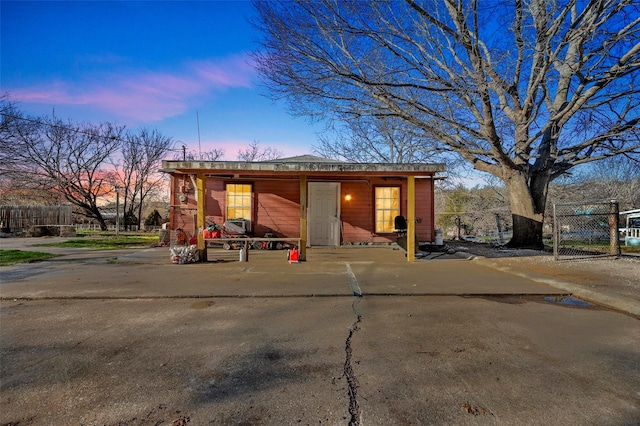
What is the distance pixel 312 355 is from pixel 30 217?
23027 millimetres

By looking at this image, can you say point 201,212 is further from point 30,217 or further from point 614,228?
point 30,217

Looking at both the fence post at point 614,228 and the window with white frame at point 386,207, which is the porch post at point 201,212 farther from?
the fence post at point 614,228

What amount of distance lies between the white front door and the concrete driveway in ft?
19.1

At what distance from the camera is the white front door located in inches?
441

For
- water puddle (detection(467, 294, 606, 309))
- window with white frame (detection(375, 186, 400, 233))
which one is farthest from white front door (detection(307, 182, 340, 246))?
water puddle (detection(467, 294, 606, 309))

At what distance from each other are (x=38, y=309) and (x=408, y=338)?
4.58 meters

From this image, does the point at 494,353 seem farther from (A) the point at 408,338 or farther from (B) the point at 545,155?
(B) the point at 545,155

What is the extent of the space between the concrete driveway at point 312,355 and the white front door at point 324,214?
5834 millimetres

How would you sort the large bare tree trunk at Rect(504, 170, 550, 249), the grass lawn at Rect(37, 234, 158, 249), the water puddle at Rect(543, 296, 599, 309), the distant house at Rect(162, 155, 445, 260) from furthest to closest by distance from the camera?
the grass lawn at Rect(37, 234, 158, 249) < the distant house at Rect(162, 155, 445, 260) < the large bare tree trunk at Rect(504, 170, 550, 249) < the water puddle at Rect(543, 296, 599, 309)

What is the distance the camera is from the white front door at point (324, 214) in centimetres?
1120

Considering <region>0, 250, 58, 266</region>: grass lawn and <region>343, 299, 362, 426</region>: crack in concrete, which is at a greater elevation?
<region>0, 250, 58, 266</region>: grass lawn

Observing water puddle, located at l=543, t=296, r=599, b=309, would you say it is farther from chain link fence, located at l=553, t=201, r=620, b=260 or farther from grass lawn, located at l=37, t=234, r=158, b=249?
grass lawn, located at l=37, t=234, r=158, b=249

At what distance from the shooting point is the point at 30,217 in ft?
61.3

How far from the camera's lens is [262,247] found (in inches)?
414
